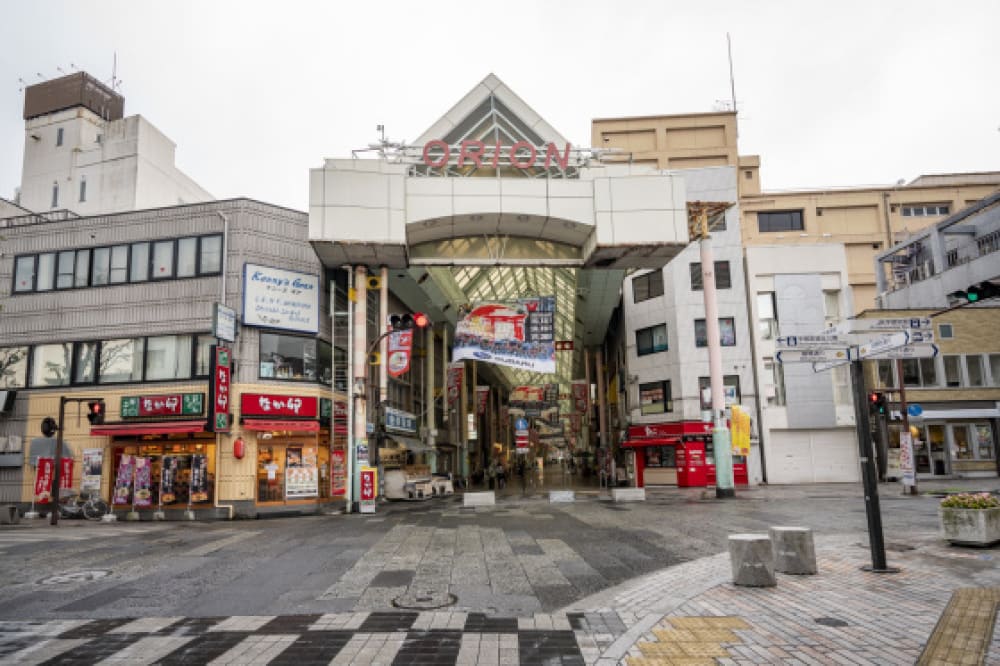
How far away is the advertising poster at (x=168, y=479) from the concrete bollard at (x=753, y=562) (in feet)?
75.0

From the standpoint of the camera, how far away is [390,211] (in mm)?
28078

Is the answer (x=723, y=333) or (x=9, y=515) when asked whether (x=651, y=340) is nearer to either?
(x=723, y=333)

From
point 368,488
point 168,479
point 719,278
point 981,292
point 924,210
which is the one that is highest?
point 924,210

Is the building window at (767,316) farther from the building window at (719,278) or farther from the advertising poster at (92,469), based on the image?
the advertising poster at (92,469)

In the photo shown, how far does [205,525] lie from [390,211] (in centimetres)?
1416

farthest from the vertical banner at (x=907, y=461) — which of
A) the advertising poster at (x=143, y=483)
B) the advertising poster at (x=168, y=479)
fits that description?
the advertising poster at (x=143, y=483)

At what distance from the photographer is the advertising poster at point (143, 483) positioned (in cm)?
2562

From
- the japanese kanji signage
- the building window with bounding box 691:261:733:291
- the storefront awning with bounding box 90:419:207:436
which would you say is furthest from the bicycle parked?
the building window with bounding box 691:261:733:291

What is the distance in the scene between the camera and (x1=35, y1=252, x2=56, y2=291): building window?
94.5 feet

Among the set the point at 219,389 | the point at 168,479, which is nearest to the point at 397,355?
the point at 219,389

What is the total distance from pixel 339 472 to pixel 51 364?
43.3 ft

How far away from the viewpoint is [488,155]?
1173 inches

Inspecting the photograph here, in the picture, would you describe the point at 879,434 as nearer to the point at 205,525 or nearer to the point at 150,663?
the point at 205,525

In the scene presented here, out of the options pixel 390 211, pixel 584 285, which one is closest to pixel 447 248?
pixel 390 211
